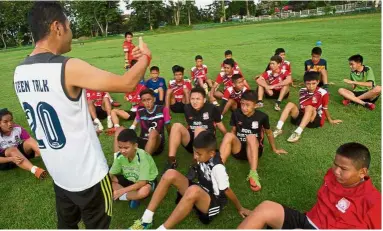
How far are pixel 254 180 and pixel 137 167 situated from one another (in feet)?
4.65

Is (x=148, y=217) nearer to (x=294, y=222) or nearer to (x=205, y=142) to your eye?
(x=205, y=142)

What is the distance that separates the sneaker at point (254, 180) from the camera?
A: 12.3 feet

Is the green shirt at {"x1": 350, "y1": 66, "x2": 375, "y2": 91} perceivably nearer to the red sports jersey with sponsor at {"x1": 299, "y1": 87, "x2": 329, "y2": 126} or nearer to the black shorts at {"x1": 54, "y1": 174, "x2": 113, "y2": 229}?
the red sports jersey with sponsor at {"x1": 299, "y1": 87, "x2": 329, "y2": 126}

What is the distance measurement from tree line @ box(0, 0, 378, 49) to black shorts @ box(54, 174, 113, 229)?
44.4m

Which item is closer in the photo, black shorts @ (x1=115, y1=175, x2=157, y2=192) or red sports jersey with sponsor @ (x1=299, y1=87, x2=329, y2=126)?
black shorts @ (x1=115, y1=175, x2=157, y2=192)

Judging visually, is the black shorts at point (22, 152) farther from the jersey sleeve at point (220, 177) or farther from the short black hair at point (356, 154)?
the short black hair at point (356, 154)

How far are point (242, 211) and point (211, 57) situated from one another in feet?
37.0

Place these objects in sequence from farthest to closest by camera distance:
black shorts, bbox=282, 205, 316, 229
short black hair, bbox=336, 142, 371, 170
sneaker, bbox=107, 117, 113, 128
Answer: sneaker, bbox=107, 117, 113, 128, black shorts, bbox=282, 205, 316, 229, short black hair, bbox=336, 142, 371, 170

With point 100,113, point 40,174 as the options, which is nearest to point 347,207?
point 40,174

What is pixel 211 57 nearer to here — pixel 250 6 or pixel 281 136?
pixel 281 136

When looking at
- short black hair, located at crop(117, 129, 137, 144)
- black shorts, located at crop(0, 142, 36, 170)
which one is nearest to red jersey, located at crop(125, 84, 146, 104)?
black shorts, located at crop(0, 142, 36, 170)

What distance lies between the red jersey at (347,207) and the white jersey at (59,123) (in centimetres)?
183

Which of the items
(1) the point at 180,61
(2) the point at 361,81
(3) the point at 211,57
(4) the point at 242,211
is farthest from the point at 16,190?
(3) the point at 211,57

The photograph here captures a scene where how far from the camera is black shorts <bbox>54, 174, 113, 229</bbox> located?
2.22m
